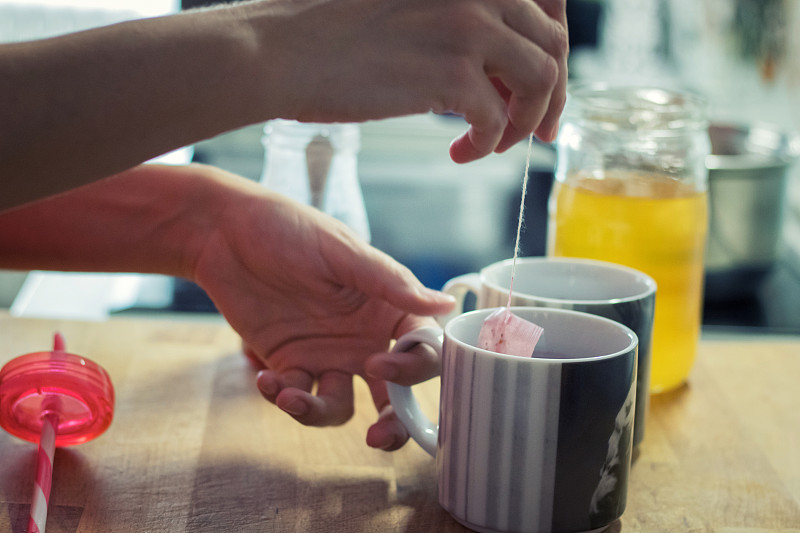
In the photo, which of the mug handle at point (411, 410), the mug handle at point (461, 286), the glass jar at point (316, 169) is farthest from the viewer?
the glass jar at point (316, 169)

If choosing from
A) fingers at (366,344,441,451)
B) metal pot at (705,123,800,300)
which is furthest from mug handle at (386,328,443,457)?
metal pot at (705,123,800,300)

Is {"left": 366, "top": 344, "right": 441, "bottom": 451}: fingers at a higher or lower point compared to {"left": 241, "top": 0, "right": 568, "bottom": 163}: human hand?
lower

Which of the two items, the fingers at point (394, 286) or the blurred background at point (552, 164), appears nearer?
the fingers at point (394, 286)

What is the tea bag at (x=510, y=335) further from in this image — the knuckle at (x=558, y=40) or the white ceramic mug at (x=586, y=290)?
the knuckle at (x=558, y=40)

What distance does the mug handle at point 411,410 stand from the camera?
0.62m

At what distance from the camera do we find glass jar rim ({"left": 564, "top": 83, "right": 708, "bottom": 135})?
824 mm

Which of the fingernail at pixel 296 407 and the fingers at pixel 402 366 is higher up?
the fingers at pixel 402 366

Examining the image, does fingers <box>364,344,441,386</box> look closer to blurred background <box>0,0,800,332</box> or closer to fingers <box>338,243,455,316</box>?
fingers <box>338,243,455,316</box>

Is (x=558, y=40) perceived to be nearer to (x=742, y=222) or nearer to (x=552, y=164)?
(x=742, y=222)

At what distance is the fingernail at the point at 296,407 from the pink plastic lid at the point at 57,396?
0.14 meters

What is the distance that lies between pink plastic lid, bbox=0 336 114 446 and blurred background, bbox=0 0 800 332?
0.37 m

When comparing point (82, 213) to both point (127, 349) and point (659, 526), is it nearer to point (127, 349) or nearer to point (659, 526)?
point (127, 349)

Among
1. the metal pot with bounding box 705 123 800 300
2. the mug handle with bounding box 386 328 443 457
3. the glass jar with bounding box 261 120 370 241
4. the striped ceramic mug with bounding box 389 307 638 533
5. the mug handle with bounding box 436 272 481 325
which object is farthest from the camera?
the metal pot with bounding box 705 123 800 300

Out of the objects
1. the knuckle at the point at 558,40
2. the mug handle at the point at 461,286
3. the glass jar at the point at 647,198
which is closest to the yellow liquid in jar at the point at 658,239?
the glass jar at the point at 647,198
